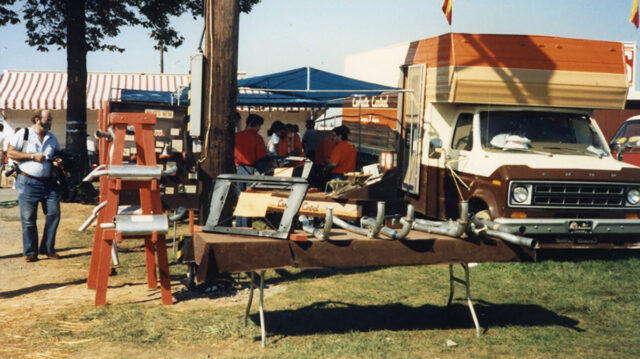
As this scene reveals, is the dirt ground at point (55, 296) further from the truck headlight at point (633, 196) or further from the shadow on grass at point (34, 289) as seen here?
the truck headlight at point (633, 196)

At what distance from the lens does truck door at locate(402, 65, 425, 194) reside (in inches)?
368

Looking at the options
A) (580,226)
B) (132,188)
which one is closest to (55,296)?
(132,188)

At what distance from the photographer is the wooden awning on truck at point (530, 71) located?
820 centimetres

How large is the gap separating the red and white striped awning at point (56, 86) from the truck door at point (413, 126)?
55.7ft

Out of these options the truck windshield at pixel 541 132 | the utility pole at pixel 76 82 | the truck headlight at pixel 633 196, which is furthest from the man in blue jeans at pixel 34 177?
the utility pole at pixel 76 82

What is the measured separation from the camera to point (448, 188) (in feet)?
28.9

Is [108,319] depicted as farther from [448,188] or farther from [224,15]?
[448,188]

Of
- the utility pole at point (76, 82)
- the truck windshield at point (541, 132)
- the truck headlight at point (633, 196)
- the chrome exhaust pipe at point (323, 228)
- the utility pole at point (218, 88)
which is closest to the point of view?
the chrome exhaust pipe at point (323, 228)

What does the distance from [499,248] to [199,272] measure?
246 centimetres

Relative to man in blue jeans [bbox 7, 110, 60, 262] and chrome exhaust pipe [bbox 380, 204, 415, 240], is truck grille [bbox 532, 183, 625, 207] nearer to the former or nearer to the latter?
chrome exhaust pipe [bbox 380, 204, 415, 240]

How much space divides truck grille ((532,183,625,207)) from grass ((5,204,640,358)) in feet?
3.35

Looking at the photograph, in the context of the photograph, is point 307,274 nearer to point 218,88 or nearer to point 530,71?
point 218,88

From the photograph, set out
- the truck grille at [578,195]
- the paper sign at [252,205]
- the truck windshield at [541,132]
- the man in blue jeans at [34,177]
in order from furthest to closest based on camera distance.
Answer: the man in blue jeans at [34,177] → the truck windshield at [541,132] → the truck grille at [578,195] → the paper sign at [252,205]

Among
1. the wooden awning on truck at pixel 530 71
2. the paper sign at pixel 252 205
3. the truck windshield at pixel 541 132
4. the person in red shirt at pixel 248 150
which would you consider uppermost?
the wooden awning on truck at pixel 530 71
